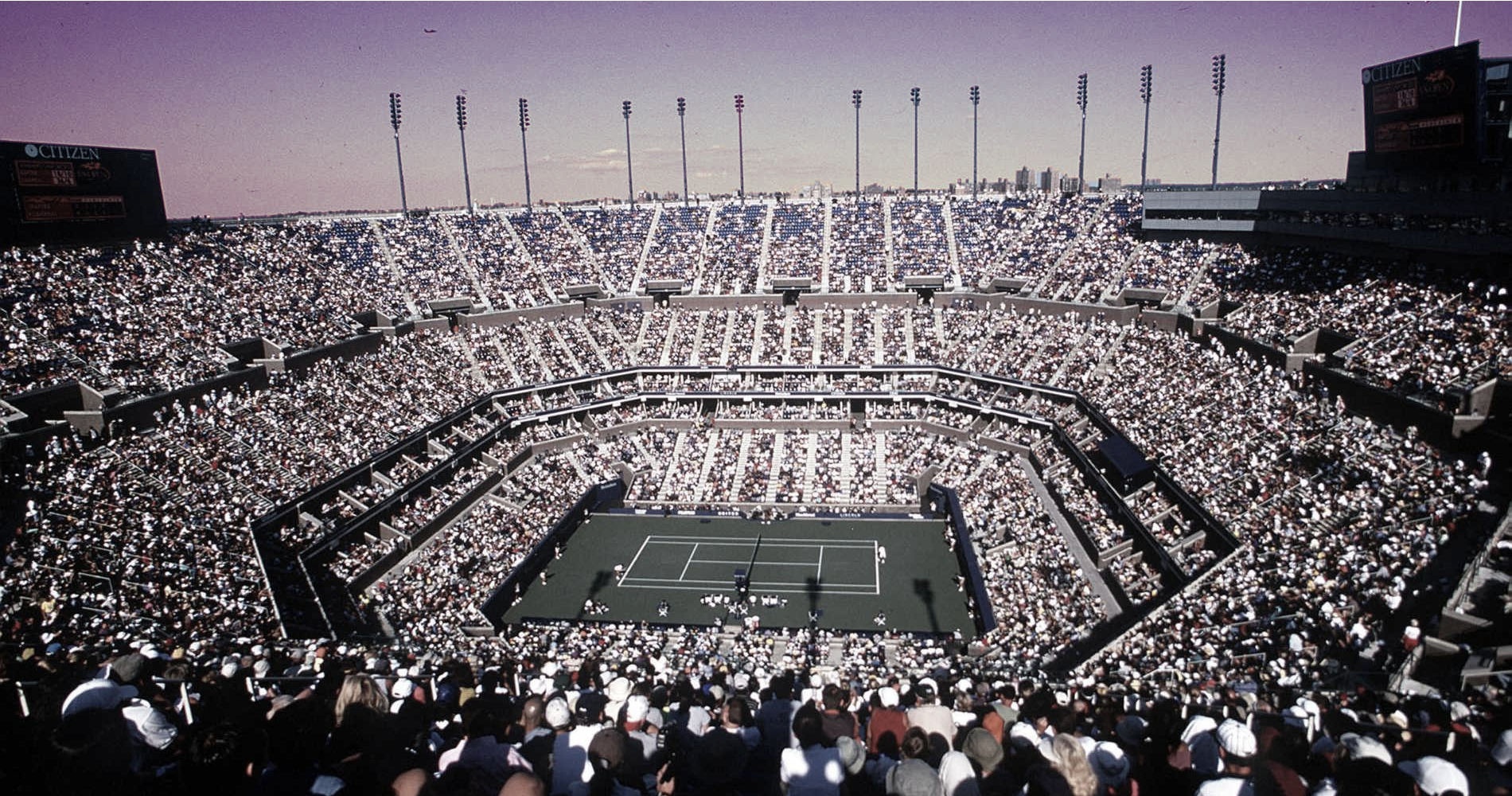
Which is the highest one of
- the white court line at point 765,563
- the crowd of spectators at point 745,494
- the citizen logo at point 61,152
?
the citizen logo at point 61,152

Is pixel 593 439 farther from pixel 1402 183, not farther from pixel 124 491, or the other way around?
pixel 1402 183

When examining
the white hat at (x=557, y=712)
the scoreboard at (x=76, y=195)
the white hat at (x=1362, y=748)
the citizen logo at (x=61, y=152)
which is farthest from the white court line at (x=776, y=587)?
the citizen logo at (x=61, y=152)

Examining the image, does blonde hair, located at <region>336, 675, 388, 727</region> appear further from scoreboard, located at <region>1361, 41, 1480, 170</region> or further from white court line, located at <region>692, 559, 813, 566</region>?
scoreboard, located at <region>1361, 41, 1480, 170</region>

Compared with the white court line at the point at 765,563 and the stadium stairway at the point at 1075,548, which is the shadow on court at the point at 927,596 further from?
the stadium stairway at the point at 1075,548

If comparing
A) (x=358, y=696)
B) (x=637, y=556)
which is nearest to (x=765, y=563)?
(x=637, y=556)

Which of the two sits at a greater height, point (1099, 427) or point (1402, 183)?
point (1402, 183)

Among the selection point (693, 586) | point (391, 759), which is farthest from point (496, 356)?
point (391, 759)

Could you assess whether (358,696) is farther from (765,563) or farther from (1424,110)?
(1424,110)
